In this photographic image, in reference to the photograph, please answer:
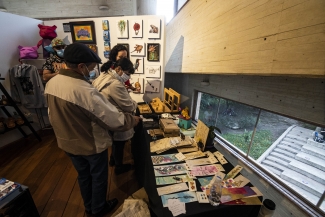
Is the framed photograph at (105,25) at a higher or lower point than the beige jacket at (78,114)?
higher

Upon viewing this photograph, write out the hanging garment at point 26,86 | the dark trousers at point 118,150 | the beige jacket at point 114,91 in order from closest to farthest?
the beige jacket at point 114,91 < the dark trousers at point 118,150 < the hanging garment at point 26,86

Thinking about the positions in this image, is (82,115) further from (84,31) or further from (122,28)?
(84,31)

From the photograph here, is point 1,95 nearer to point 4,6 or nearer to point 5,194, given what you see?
point 5,194

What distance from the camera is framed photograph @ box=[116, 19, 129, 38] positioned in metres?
2.21

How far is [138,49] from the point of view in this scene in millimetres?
2301

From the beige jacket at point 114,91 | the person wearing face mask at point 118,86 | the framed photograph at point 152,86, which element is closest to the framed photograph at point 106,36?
the framed photograph at point 152,86

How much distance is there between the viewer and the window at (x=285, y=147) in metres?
1.13

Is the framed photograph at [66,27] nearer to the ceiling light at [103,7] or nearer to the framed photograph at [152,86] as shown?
the ceiling light at [103,7]

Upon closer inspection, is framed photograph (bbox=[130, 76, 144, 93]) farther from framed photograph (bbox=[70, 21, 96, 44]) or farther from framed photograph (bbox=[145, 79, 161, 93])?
framed photograph (bbox=[70, 21, 96, 44])

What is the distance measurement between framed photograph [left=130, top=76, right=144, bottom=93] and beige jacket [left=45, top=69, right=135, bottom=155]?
1480mm

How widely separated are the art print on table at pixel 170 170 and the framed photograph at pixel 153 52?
A: 1.86 metres

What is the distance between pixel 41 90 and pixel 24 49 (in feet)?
2.58

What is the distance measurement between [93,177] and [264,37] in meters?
1.59

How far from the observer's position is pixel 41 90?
264 cm
